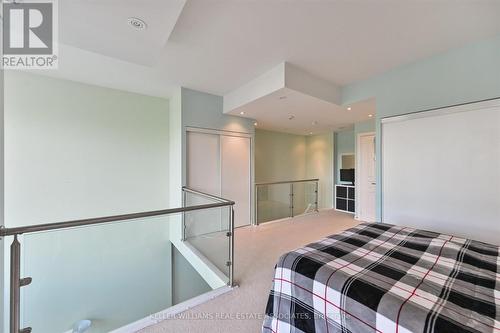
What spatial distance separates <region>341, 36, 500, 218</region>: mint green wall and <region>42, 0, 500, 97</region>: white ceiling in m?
0.14

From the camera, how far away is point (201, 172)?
4074 mm

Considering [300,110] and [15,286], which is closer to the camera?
[15,286]

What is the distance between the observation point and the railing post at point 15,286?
140 cm

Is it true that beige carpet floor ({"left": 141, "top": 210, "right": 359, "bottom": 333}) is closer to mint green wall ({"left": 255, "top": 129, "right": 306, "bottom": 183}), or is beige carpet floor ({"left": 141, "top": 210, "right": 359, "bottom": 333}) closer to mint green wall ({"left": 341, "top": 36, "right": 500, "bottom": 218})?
mint green wall ({"left": 341, "top": 36, "right": 500, "bottom": 218})

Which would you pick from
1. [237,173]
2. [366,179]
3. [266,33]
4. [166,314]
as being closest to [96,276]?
[166,314]

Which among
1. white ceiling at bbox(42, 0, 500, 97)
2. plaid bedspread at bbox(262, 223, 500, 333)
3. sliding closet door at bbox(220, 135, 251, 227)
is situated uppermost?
white ceiling at bbox(42, 0, 500, 97)

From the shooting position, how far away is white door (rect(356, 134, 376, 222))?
15.4ft

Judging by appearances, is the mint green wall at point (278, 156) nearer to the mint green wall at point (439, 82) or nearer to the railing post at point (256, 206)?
the railing post at point (256, 206)

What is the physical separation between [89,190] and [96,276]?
1635mm

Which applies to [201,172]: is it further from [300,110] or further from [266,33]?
[266,33]

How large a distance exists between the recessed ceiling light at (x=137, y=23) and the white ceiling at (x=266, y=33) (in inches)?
2.2

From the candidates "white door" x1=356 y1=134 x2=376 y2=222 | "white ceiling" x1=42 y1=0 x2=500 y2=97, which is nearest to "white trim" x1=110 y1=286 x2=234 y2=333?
"white ceiling" x1=42 y1=0 x2=500 y2=97

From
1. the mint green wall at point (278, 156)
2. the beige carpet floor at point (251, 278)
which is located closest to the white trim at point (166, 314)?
the beige carpet floor at point (251, 278)

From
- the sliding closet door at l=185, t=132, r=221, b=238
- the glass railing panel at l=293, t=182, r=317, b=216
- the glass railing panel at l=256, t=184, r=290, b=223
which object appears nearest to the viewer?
the sliding closet door at l=185, t=132, r=221, b=238
